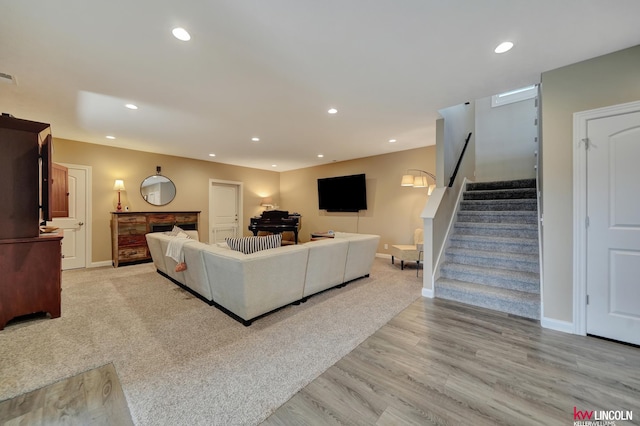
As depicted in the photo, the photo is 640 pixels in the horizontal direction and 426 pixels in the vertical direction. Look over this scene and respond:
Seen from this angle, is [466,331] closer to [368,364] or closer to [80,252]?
[368,364]

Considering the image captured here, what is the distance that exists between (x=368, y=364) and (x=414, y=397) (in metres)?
0.40

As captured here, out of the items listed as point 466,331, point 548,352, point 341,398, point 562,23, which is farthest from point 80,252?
point 562,23

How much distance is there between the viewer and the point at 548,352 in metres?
2.00

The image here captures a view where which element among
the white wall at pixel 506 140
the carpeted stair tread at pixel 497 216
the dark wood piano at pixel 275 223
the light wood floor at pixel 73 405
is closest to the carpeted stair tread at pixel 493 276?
the carpeted stair tread at pixel 497 216

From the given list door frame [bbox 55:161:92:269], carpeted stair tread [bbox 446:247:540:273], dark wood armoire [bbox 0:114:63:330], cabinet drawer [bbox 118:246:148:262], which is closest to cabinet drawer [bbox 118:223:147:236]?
cabinet drawer [bbox 118:246:148:262]

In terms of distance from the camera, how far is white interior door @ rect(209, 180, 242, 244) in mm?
6809

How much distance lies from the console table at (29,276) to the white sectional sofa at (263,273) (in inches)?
47.7

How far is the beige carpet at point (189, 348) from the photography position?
4.97 feet

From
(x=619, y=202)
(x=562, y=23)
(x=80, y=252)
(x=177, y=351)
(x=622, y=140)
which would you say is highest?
(x=562, y=23)

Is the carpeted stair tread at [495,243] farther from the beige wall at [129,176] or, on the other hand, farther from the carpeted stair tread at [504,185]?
the beige wall at [129,176]

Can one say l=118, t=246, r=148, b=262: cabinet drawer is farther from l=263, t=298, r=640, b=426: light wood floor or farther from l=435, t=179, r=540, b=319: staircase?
l=435, t=179, r=540, b=319: staircase

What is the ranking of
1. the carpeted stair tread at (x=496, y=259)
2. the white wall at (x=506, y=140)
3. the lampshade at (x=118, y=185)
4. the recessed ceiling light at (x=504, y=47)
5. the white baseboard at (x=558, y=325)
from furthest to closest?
1. the lampshade at (x=118, y=185)
2. the white wall at (x=506, y=140)
3. the carpeted stair tread at (x=496, y=259)
4. the white baseboard at (x=558, y=325)
5. the recessed ceiling light at (x=504, y=47)

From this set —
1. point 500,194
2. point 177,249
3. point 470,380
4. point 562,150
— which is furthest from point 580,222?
point 177,249

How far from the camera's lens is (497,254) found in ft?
10.8
